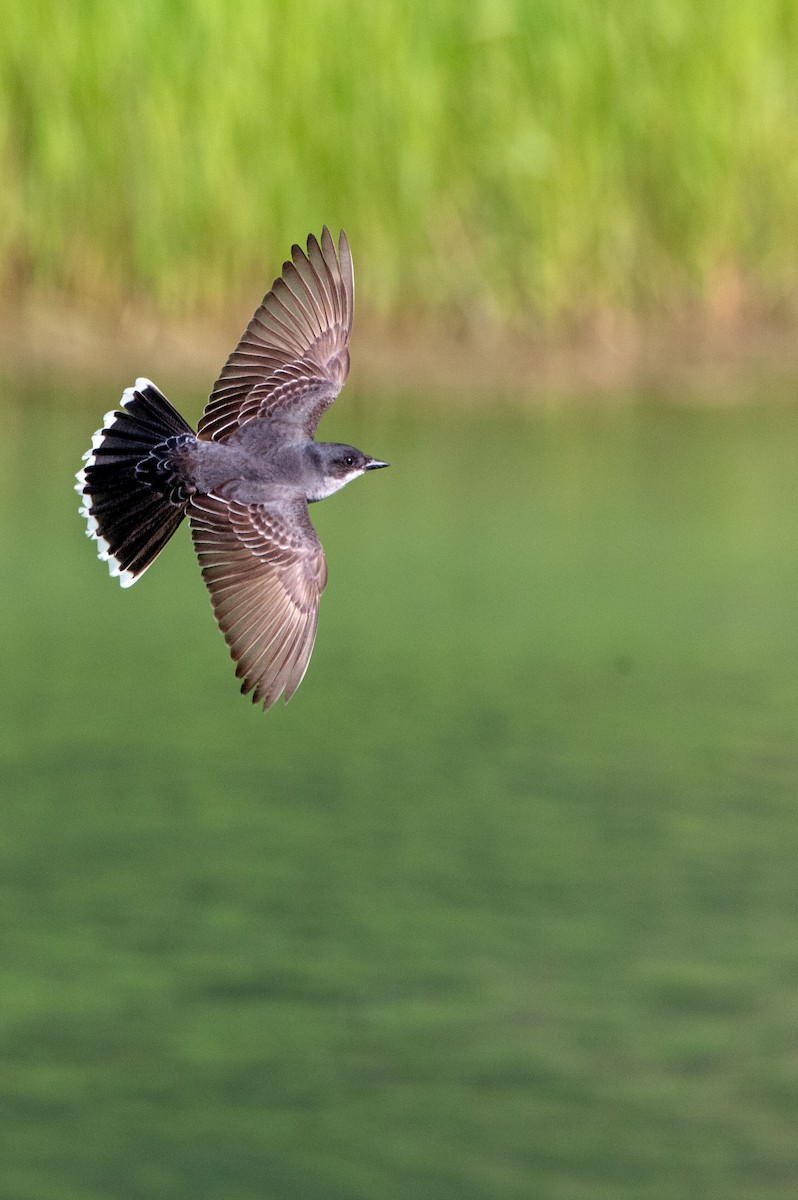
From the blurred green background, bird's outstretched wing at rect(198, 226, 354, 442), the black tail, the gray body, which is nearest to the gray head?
the gray body

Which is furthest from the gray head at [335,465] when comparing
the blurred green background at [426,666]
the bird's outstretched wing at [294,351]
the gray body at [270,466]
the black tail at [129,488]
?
the blurred green background at [426,666]

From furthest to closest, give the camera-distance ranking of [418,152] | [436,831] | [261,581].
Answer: [436,831]
[418,152]
[261,581]

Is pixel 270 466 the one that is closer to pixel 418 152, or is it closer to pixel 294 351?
pixel 294 351

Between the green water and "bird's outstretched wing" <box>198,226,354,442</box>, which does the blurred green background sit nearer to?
the green water

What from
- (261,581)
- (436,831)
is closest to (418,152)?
(436,831)

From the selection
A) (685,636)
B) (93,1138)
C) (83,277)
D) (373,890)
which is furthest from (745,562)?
(83,277)

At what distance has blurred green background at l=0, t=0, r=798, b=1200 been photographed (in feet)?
53.1

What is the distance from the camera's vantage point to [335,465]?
3.95 meters

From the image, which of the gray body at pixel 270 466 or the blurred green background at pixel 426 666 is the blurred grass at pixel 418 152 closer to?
the blurred green background at pixel 426 666

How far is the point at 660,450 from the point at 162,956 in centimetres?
815

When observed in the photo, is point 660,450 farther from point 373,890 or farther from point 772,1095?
point 772,1095

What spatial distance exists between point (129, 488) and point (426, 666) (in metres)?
22.9

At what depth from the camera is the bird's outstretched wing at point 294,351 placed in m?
4.31

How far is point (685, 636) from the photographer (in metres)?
26.7
